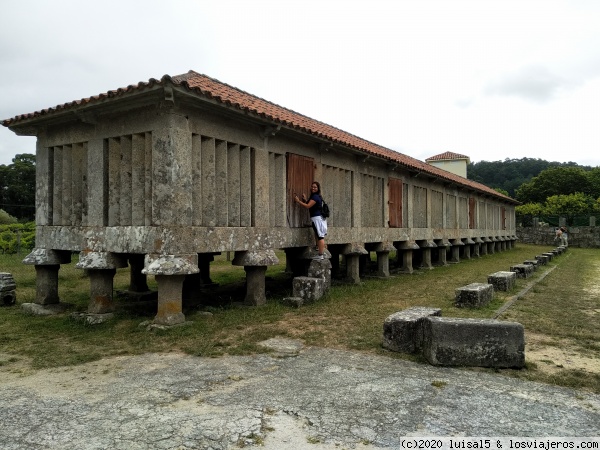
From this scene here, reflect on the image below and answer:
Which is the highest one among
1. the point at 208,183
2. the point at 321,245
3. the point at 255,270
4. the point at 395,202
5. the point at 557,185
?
the point at 557,185

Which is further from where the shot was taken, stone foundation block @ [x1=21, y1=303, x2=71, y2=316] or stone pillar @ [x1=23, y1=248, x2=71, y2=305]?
stone pillar @ [x1=23, y1=248, x2=71, y2=305]

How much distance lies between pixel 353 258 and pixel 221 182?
5.54 m

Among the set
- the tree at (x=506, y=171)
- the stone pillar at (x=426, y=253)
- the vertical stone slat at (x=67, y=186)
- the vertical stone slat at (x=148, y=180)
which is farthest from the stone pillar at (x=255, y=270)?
the tree at (x=506, y=171)

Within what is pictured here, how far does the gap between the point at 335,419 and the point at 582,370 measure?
297 cm

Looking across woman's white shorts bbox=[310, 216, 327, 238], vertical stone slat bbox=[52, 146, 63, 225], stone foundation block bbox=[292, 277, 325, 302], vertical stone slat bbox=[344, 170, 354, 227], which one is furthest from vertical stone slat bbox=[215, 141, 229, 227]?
vertical stone slat bbox=[344, 170, 354, 227]

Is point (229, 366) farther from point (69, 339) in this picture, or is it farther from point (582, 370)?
point (582, 370)

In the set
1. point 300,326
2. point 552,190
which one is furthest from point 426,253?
point 552,190

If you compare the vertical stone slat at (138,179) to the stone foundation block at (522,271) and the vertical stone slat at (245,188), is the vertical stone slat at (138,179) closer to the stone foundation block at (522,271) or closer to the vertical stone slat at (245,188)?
the vertical stone slat at (245,188)

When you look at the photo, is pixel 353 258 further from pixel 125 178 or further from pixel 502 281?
pixel 125 178

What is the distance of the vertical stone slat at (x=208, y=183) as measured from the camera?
7348mm

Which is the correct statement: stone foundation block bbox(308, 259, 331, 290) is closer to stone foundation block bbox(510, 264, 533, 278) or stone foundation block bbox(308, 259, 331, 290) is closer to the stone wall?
stone foundation block bbox(510, 264, 533, 278)

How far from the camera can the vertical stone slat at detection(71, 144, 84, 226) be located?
821 centimetres

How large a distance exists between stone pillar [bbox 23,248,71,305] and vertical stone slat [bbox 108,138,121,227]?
1.86 m

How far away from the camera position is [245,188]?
8.23m
